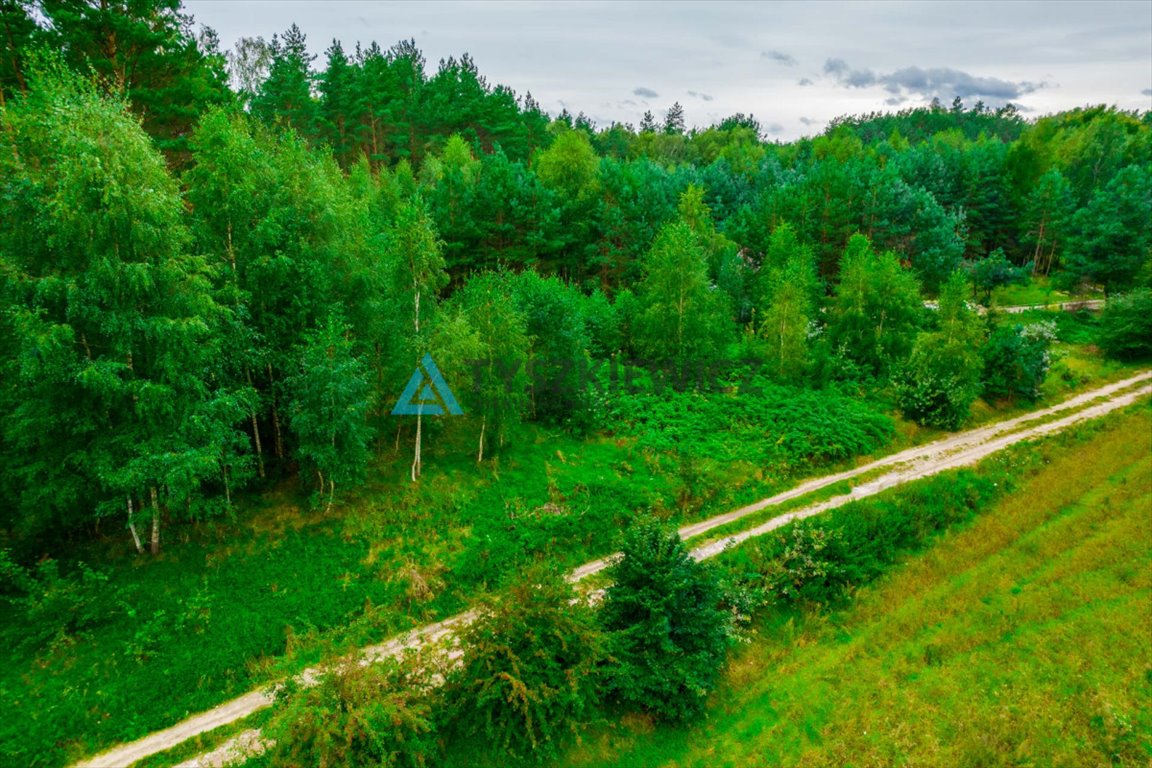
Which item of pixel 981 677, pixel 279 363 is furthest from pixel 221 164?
pixel 981 677

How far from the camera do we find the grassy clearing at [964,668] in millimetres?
14281

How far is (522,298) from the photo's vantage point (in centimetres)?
3011

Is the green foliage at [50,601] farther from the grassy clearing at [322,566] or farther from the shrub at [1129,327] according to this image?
the shrub at [1129,327]

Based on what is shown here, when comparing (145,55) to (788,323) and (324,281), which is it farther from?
(788,323)

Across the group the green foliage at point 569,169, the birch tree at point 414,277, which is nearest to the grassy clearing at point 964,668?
the birch tree at point 414,277

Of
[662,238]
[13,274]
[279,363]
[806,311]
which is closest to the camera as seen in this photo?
[13,274]

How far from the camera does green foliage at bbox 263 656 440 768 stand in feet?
40.3

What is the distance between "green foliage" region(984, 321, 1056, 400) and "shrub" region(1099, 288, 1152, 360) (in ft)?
41.7

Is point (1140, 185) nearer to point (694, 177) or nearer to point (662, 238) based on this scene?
point (694, 177)

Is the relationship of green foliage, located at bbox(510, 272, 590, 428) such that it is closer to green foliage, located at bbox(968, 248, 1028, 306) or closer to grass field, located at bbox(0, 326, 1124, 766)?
grass field, located at bbox(0, 326, 1124, 766)

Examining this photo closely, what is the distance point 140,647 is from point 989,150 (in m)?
93.0

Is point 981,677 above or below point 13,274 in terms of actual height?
below

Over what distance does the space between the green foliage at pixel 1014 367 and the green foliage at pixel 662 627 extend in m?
29.2

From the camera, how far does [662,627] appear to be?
1555 centimetres
